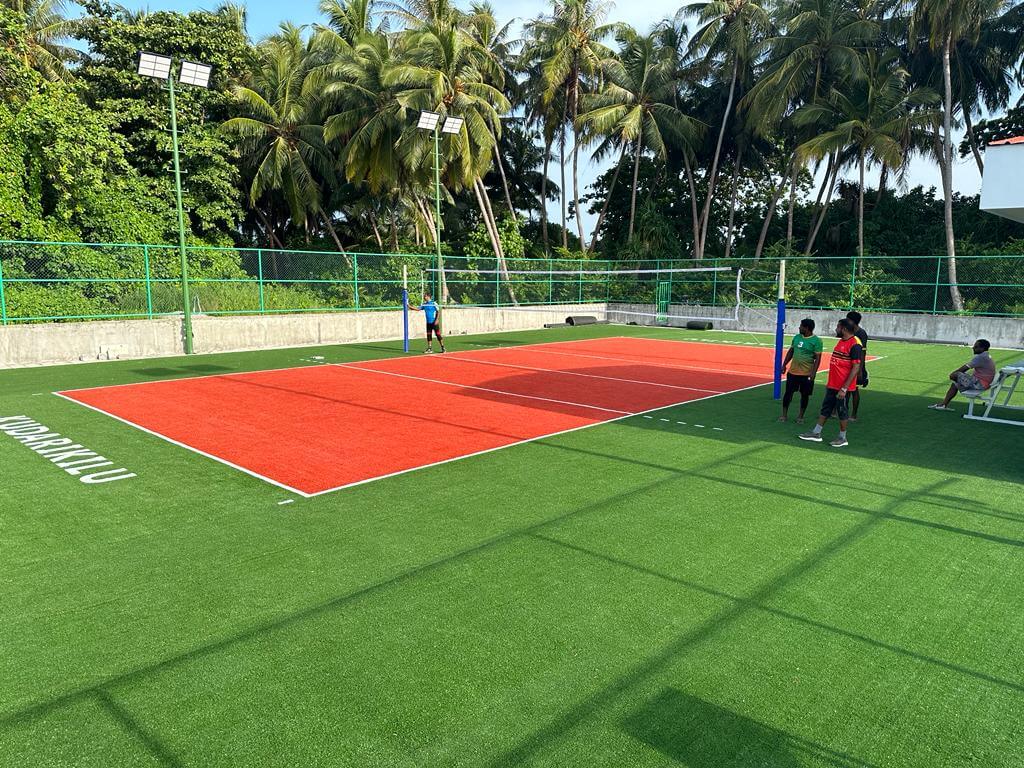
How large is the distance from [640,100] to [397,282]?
1924 centimetres

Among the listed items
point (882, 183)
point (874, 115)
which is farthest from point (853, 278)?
point (882, 183)

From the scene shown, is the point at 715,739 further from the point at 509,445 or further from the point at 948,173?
the point at 948,173

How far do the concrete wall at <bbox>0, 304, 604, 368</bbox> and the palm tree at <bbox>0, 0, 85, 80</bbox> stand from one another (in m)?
18.1

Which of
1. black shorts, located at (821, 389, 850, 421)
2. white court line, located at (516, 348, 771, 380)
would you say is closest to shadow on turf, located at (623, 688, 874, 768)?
black shorts, located at (821, 389, 850, 421)

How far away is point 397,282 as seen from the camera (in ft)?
83.7

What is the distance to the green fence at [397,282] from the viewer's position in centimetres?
1811

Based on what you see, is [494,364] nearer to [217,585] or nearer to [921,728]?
[217,585]

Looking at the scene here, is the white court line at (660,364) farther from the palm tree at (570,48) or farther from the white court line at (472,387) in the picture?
the palm tree at (570,48)

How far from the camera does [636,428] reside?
10367 mm

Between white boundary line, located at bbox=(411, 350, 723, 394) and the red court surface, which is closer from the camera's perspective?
the red court surface

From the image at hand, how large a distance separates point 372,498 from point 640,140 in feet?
111

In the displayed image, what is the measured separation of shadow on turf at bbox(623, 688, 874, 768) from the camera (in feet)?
10.9

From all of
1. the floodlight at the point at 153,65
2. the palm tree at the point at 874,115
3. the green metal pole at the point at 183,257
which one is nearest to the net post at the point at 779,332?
the green metal pole at the point at 183,257

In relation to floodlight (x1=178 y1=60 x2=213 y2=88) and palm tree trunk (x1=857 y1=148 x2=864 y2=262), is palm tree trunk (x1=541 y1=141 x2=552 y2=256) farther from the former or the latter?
floodlight (x1=178 y1=60 x2=213 y2=88)
